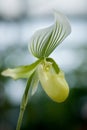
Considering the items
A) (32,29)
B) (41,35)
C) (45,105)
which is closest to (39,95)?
(45,105)

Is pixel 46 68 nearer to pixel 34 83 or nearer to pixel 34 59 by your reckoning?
pixel 34 83

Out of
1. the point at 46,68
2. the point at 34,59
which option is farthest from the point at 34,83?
the point at 34,59

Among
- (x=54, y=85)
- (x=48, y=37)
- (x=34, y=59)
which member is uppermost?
(x=48, y=37)

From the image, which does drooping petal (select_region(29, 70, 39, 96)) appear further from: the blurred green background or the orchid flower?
the blurred green background

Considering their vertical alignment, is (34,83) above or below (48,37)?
below

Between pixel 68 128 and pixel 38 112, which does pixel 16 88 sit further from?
pixel 68 128

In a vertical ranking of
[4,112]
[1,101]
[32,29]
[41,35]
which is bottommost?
[4,112]
